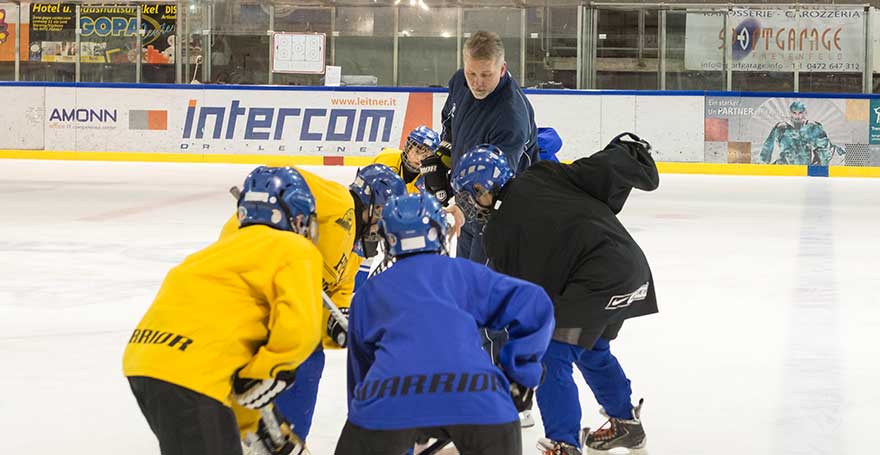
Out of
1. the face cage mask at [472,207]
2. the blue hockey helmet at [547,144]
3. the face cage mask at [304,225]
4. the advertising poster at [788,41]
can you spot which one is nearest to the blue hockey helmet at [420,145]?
the blue hockey helmet at [547,144]

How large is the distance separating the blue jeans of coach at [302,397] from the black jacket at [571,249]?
0.59m

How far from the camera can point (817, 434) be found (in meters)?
3.50

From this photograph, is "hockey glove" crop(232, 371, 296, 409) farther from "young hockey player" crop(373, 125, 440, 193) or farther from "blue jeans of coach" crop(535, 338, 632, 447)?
"young hockey player" crop(373, 125, 440, 193)

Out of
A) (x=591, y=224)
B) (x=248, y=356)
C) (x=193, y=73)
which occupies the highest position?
(x=193, y=73)

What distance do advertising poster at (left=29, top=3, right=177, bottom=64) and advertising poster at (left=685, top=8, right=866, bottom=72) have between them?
7.00 meters

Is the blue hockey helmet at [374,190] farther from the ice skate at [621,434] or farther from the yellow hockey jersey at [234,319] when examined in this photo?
the yellow hockey jersey at [234,319]

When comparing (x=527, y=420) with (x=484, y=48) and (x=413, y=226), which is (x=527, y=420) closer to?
(x=484, y=48)

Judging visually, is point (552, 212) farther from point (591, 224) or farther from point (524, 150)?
point (524, 150)

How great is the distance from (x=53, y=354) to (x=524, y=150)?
188cm

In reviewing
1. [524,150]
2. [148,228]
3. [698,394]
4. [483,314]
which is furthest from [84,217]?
[483,314]

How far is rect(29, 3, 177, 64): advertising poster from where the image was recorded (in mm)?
16500

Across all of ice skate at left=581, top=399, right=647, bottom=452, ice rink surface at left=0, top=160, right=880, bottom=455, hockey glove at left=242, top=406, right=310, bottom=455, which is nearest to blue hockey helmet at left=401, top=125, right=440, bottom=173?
ice rink surface at left=0, top=160, right=880, bottom=455

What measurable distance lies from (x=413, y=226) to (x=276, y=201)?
334 millimetres

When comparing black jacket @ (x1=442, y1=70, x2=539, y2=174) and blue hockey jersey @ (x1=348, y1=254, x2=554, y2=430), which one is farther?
black jacket @ (x1=442, y1=70, x2=539, y2=174)
